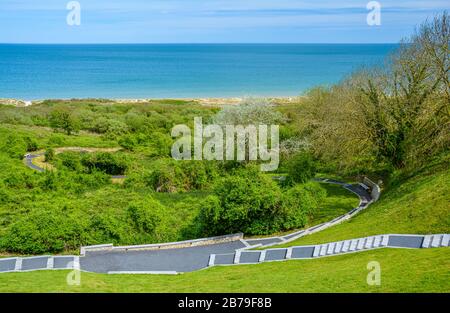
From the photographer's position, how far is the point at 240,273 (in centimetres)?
1806

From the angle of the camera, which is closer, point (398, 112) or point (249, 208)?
point (249, 208)

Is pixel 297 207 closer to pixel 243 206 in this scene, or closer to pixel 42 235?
pixel 243 206

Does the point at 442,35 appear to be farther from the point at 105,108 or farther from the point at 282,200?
the point at 105,108

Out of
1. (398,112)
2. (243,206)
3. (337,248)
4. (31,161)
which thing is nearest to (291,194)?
(243,206)

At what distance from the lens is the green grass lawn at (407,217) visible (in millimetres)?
20969

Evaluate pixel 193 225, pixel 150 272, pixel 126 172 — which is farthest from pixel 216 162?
pixel 150 272

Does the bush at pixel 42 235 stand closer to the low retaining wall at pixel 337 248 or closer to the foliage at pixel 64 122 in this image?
the low retaining wall at pixel 337 248

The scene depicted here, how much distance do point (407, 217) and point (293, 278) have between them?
9067 millimetres

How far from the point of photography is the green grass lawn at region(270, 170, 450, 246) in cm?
2097

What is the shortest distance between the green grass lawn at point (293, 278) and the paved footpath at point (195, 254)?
0.67 m

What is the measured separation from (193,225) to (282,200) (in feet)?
18.3

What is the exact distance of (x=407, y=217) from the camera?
22484mm

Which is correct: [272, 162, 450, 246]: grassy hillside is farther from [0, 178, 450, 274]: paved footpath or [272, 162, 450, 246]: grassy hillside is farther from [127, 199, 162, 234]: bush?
[127, 199, 162, 234]: bush

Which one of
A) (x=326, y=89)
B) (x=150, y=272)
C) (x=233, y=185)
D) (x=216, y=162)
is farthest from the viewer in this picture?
(x=326, y=89)
